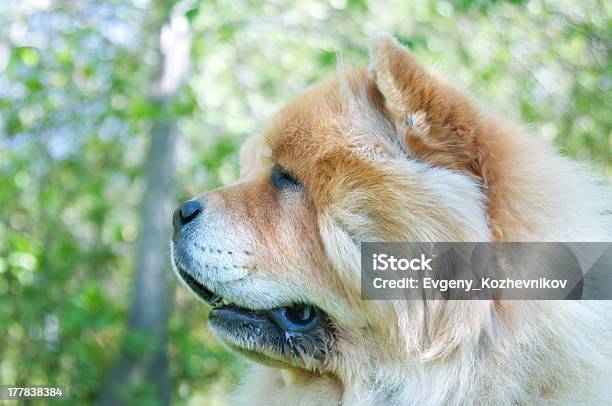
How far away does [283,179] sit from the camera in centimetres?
308

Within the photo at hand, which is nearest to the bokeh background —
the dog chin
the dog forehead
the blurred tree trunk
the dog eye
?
the blurred tree trunk

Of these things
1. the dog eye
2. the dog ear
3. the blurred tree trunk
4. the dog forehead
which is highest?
the dog ear

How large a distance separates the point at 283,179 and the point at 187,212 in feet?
1.50

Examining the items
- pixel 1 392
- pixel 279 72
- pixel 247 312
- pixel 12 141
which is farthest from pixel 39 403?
pixel 247 312

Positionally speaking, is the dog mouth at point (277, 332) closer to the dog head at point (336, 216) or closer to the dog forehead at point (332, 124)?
the dog head at point (336, 216)

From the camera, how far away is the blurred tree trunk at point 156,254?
7.65 m

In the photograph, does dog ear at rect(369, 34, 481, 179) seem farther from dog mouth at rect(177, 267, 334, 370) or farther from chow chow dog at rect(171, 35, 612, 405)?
dog mouth at rect(177, 267, 334, 370)

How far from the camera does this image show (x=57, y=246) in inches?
338

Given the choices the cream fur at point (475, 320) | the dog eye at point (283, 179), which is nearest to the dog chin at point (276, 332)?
the cream fur at point (475, 320)

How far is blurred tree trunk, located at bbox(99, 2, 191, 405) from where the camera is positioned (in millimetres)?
7652

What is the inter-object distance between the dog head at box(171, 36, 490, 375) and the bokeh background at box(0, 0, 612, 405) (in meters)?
2.49

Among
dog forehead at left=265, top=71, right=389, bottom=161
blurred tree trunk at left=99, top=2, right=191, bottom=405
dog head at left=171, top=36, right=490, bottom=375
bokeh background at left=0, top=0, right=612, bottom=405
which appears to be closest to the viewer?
dog head at left=171, top=36, right=490, bottom=375

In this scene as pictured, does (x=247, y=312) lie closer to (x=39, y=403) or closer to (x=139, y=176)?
(x=39, y=403)

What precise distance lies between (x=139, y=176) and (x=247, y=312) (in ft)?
22.1
